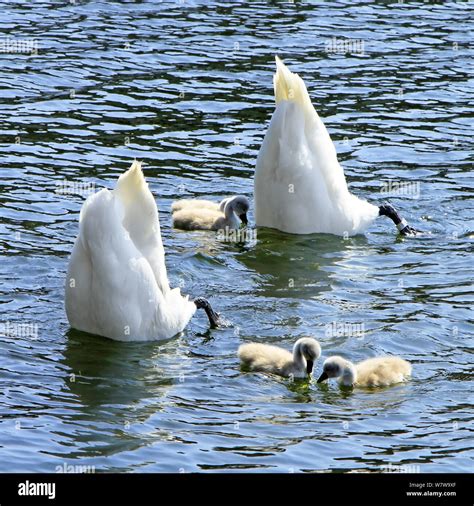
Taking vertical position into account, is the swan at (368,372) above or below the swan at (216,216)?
below

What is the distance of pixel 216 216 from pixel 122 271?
420cm

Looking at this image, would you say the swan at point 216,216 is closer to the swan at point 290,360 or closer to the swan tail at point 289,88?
the swan tail at point 289,88

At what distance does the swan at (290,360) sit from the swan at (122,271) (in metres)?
1.09

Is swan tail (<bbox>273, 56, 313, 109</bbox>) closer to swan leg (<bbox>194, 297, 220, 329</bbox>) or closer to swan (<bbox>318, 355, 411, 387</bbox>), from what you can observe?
swan leg (<bbox>194, 297, 220, 329</bbox>)

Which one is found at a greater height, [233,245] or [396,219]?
[396,219]

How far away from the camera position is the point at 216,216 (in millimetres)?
15938

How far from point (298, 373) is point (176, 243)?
4.22 metres

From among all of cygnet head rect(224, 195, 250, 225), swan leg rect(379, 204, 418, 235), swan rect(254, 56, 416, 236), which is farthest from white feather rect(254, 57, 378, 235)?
swan leg rect(379, 204, 418, 235)

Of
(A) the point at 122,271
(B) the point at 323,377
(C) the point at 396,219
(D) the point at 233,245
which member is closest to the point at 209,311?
(A) the point at 122,271

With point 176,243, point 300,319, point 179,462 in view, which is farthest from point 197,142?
point 179,462

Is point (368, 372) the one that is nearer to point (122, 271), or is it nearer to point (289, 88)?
point (122, 271)

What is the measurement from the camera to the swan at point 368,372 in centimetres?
1145

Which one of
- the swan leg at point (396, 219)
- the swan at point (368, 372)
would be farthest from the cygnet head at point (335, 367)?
the swan leg at point (396, 219)

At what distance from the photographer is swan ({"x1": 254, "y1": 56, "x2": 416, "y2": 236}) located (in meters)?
15.2
